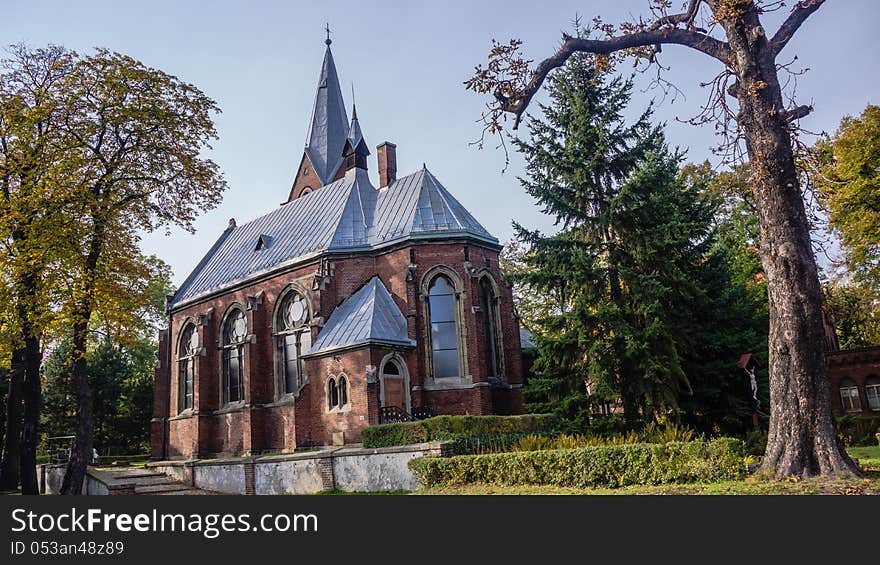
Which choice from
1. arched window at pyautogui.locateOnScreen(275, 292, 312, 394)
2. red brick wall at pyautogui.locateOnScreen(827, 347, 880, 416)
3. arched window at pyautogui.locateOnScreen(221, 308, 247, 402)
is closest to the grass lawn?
arched window at pyautogui.locateOnScreen(275, 292, 312, 394)

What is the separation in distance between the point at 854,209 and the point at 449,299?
56.2ft

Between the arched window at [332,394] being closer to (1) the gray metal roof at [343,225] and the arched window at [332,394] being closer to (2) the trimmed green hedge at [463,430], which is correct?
(2) the trimmed green hedge at [463,430]

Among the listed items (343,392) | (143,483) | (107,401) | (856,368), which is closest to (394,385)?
(343,392)

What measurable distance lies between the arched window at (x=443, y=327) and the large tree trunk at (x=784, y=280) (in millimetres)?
14607

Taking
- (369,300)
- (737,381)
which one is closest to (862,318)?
(737,381)

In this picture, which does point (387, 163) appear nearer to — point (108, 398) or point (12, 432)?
point (12, 432)

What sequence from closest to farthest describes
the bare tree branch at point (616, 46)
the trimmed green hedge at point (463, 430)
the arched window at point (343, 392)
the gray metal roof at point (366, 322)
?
1. the bare tree branch at point (616, 46)
2. the trimmed green hedge at point (463, 430)
3. the arched window at point (343, 392)
4. the gray metal roof at point (366, 322)

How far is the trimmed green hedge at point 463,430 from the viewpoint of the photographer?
674 inches

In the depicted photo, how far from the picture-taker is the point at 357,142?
106ft

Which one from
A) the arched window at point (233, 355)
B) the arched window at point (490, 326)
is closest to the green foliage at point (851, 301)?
the arched window at point (490, 326)

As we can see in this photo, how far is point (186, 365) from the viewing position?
3312cm

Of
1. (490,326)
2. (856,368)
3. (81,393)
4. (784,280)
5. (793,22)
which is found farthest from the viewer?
(856,368)

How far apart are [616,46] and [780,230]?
437cm

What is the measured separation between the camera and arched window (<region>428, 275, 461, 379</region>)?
24.3 m
